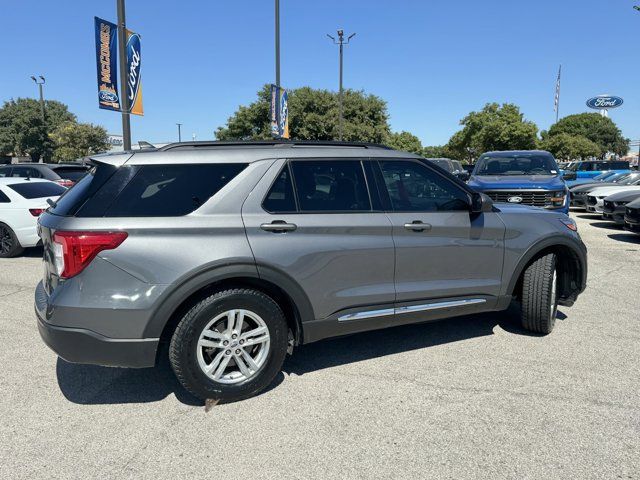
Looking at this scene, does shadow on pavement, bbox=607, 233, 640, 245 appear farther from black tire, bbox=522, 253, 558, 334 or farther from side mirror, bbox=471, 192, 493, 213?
side mirror, bbox=471, 192, 493, 213


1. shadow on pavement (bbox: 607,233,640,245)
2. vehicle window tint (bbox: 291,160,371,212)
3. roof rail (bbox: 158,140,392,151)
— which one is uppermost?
roof rail (bbox: 158,140,392,151)

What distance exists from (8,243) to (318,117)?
29383 mm

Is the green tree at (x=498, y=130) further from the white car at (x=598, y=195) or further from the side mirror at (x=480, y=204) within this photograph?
the side mirror at (x=480, y=204)

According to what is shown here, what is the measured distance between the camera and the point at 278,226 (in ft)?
10.6

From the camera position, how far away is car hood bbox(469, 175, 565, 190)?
360 inches

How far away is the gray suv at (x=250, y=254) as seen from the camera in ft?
9.57

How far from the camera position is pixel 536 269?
4328mm

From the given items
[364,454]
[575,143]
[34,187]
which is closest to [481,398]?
[364,454]

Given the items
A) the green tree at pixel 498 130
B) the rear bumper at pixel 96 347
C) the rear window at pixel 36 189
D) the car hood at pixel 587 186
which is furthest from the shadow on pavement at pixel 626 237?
the green tree at pixel 498 130

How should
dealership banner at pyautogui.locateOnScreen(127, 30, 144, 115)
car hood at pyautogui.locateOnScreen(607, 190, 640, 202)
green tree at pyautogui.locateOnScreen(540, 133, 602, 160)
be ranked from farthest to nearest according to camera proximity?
green tree at pyautogui.locateOnScreen(540, 133, 602, 160) → car hood at pyautogui.locateOnScreen(607, 190, 640, 202) → dealership banner at pyautogui.locateOnScreen(127, 30, 144, 115)

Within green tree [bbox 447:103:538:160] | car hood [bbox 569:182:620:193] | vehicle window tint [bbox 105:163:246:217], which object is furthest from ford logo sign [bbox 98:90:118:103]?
green tree [bbox 447:103:538:160]

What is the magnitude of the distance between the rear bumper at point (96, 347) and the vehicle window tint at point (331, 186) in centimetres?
140

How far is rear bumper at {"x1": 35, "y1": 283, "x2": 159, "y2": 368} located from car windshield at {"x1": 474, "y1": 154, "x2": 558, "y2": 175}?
915cm

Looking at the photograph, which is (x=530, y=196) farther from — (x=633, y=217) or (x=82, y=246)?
(x=82, y=246)
